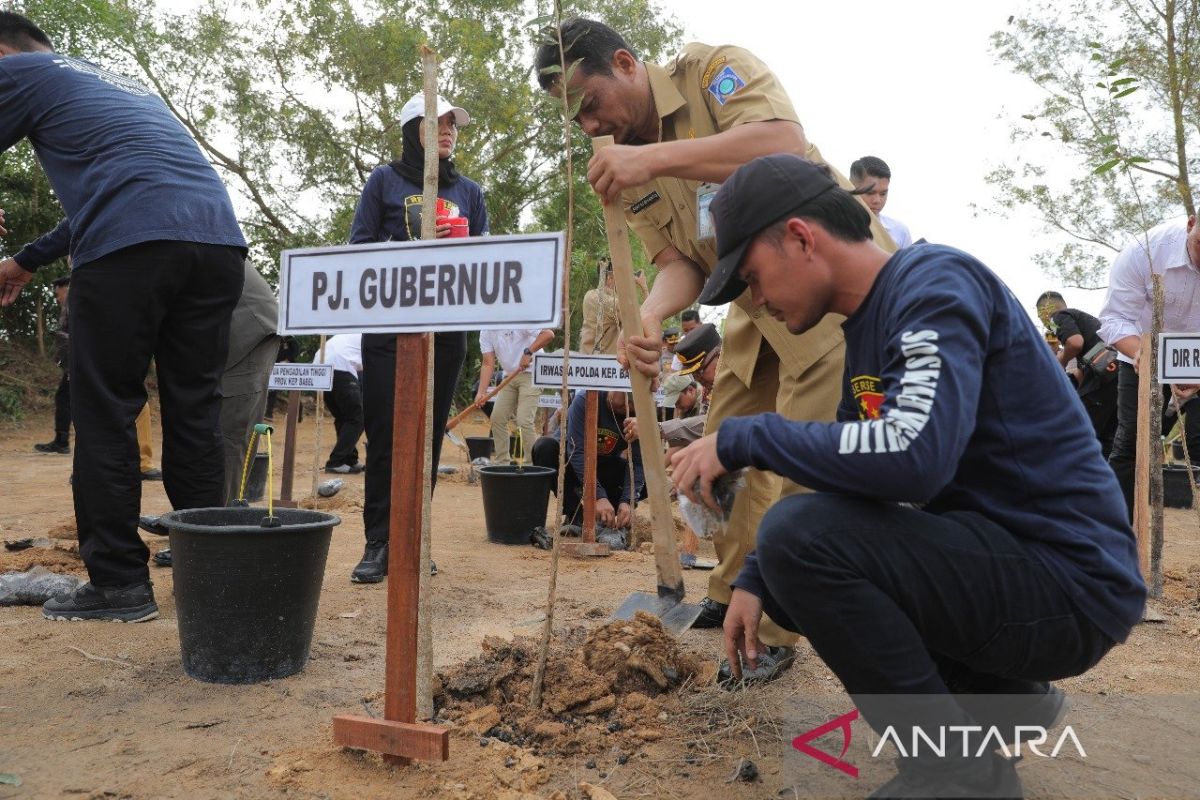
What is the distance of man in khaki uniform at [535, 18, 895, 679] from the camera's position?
2357 mm

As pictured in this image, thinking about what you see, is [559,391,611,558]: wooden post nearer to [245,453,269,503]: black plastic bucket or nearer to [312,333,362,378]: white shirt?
[245,453,269,503]: black plastic bucket

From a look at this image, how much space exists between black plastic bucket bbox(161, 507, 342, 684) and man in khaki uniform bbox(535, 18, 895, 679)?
3.62 feet

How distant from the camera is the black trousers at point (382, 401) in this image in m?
3.74

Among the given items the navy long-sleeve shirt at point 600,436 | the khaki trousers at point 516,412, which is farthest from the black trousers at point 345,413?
the navy long-sleeve shirt at point 600,436

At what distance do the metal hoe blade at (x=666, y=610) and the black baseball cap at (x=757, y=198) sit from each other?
131 cm

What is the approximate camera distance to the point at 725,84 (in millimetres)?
2547

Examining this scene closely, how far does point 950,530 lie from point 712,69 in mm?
1644

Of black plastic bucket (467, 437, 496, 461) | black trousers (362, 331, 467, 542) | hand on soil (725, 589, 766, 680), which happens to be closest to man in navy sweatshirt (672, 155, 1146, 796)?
hand on soil (725, 589, 766, 680)

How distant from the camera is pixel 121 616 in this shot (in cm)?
296

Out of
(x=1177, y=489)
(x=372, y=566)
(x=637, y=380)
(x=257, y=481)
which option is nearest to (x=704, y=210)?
(x=637, y=380)

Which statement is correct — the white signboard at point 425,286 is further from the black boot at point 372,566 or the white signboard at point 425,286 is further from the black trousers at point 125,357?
the black boot at point 372,566

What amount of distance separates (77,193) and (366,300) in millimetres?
1726

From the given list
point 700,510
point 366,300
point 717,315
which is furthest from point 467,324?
point 717,315

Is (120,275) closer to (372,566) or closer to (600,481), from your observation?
(372,566)
